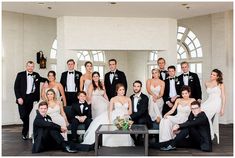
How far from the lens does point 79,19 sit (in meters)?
8.16

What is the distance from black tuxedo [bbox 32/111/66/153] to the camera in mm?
5414

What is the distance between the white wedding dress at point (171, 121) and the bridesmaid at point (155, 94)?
64 centimetres

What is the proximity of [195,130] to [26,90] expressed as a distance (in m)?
3.29

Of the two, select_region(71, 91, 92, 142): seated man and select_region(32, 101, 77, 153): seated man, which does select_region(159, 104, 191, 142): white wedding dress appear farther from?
select_region(32, 101, 77, 153): seated man

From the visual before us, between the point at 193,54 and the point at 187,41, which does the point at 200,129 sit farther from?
the point at 187,41

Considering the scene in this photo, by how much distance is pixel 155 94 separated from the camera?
689cm

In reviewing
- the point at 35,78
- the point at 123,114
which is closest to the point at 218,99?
the point at 123,114

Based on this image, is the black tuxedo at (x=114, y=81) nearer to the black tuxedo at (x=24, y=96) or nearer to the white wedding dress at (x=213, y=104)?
the black tuxedo at (x=24, y=96)

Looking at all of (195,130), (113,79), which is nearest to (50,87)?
(113,79)

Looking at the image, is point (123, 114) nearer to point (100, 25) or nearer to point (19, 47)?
point (100, 25)

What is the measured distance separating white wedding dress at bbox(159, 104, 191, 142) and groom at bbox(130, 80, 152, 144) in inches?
14.4

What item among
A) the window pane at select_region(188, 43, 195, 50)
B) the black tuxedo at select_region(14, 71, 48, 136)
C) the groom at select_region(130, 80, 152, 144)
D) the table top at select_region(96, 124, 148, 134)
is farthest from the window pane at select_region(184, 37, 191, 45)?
the table top at select_region(96, 124, 148, 134)

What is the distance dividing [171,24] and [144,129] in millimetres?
3842

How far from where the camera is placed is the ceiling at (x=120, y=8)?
23.2 feet
